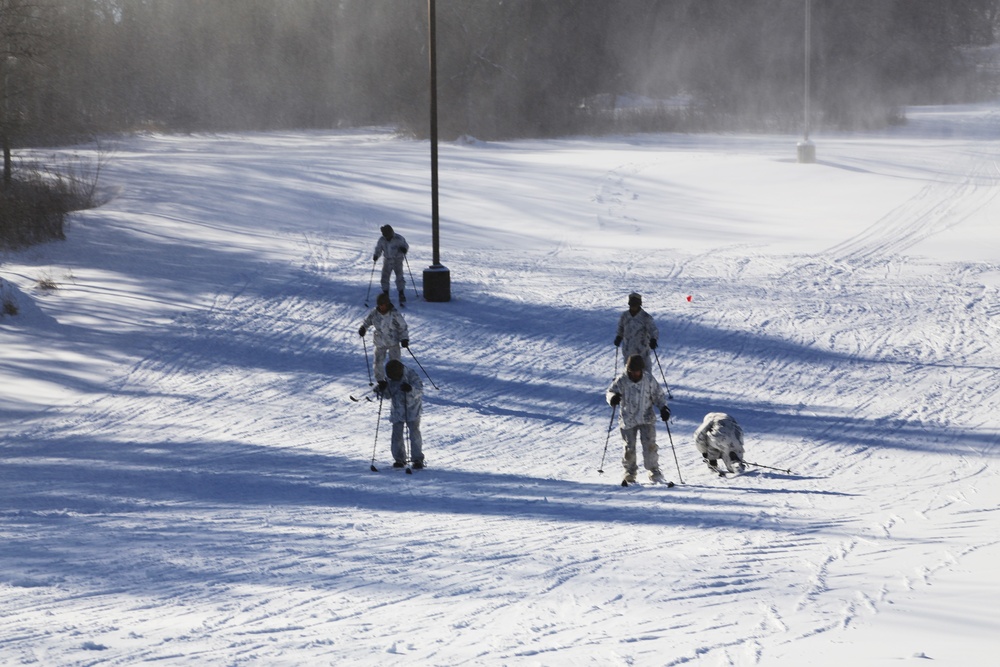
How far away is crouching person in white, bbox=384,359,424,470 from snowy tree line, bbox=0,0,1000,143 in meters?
37.6

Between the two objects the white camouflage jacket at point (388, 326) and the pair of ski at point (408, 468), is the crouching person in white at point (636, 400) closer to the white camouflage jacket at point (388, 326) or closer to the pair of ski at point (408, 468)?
the pair of ski at point (408, 468)

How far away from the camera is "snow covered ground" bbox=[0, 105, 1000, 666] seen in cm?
680

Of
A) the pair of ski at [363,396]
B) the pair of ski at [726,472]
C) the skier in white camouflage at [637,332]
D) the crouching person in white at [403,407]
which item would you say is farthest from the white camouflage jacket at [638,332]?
the pair of ski at [363,396]

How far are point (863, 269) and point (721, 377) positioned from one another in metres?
6.88

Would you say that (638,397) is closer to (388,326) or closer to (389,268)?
(388,326)

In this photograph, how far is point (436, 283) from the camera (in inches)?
730

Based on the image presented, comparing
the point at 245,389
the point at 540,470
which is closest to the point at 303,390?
the point at 245,389

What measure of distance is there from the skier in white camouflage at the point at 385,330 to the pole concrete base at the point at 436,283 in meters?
5.17

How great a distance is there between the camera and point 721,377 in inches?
587

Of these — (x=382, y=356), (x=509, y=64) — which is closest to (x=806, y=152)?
(x=382, y=356)

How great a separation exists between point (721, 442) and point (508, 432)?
8.69ft

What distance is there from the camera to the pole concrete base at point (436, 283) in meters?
18.5

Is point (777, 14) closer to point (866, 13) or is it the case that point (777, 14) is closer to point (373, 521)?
point (866, 13)

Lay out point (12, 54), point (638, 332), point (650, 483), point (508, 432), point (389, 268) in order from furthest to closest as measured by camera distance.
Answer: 1. point (12, 54)
2. point (389, 268)
3. point (508, 432)
4. point (638, 332)
5. point (650, 483)
